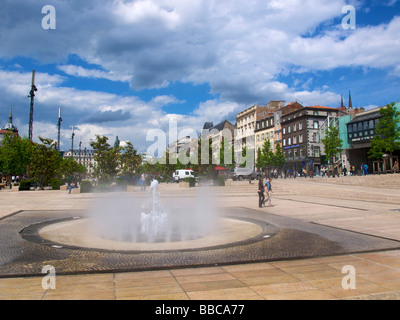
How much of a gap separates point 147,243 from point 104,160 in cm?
2759

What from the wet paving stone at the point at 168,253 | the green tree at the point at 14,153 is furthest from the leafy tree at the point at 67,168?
the wet paving stone at the point at 168,253

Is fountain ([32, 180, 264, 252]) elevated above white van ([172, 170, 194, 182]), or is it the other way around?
white van ([172, 170, 194, 182])

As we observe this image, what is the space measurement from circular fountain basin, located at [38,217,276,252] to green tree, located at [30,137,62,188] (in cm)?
2540

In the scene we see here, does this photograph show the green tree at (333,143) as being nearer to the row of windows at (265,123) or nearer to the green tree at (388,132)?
the green tree at (388,132)

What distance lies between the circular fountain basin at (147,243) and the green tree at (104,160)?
23.0 metres

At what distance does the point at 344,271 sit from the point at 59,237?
24.3ft

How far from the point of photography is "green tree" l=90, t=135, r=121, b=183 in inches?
1337

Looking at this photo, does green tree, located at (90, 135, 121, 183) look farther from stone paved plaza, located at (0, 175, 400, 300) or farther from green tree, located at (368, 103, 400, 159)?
green tree, located at (368, 103, 400, 159)

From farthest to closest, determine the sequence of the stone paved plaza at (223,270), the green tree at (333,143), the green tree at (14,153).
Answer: the green tree at (333,143) → the green tree at (14,153) → the stone paved plaza at (223,270)

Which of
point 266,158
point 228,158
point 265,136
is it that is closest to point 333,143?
point 228,158

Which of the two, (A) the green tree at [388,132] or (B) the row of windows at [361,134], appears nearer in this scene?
(A) the green tree at [388,132]

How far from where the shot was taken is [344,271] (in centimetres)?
550

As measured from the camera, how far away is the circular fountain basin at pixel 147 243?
7.65 m

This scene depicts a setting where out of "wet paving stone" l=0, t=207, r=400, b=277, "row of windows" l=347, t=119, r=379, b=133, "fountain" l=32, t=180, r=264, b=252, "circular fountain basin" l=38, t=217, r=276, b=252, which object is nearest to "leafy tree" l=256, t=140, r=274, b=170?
"row of windows" l=347, t=119, r=379, b=133
